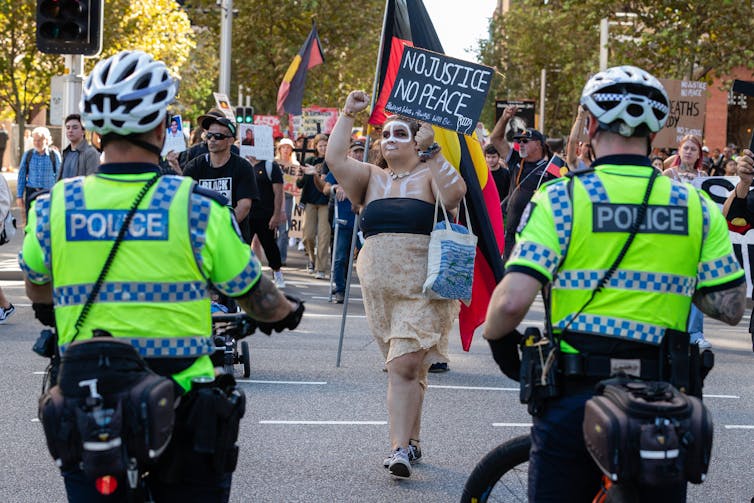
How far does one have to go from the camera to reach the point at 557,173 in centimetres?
1378

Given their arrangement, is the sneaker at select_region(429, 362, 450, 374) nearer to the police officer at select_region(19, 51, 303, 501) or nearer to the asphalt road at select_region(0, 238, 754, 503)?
the asphalt road at select_region(0, 238, 754, 503)

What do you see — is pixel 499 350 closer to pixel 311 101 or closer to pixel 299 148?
pixel 299 148

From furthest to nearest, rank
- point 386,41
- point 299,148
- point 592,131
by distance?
point 299,148
point 386,41
point 592,131

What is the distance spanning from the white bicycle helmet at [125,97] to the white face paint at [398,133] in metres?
3.35

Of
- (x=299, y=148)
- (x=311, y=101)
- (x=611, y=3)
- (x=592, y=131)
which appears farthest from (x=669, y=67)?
(x=592, y=131)

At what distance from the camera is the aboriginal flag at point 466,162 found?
8.52 metres

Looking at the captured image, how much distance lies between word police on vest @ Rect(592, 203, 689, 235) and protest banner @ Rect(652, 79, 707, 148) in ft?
63.7

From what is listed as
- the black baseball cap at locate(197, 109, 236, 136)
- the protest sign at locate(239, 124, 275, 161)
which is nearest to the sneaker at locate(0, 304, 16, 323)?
the black baseball cap at locate(197, 109, 236, 136)

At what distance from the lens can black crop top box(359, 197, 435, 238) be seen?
7020mm

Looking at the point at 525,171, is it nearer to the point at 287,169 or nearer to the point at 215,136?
the point at 215,136

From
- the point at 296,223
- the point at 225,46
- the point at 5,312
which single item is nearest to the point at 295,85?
the point at 296,223

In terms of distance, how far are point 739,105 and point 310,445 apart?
42.1 meters

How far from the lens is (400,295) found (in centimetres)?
701

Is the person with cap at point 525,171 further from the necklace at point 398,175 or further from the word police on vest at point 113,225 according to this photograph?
the word police on vest at point 113,225
